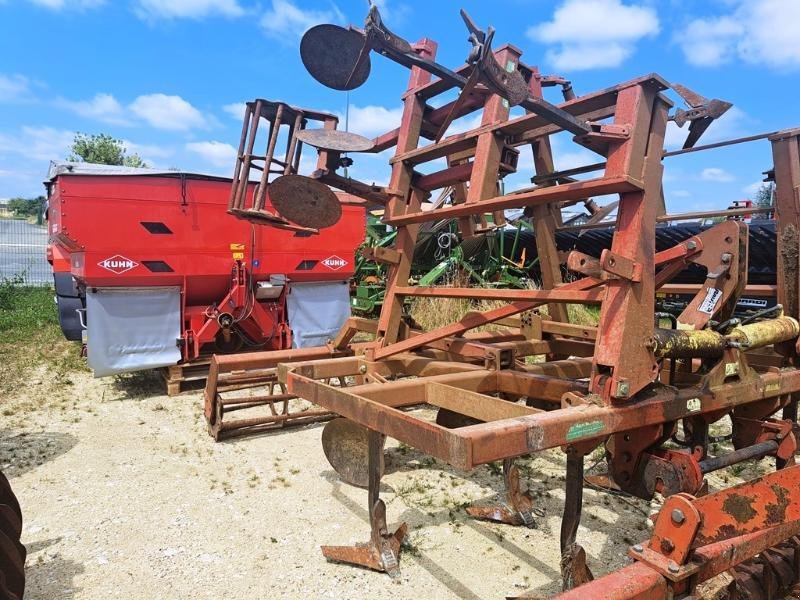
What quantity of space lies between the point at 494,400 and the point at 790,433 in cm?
159

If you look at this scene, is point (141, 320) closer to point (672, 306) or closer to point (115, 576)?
point (115, 576)

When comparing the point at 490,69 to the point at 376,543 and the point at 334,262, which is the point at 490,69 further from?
the point at 334,262

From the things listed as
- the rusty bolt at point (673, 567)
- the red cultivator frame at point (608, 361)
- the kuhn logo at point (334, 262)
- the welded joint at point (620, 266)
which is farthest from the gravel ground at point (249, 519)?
the kuhn logo at point (334, 262)

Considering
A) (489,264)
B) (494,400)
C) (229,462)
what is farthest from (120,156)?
(494,400)

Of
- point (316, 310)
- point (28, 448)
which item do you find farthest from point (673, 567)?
point (316, 310)

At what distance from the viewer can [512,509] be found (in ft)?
10.6

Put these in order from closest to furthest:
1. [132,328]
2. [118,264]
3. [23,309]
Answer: [118,264] → [132,328] → [23,309]

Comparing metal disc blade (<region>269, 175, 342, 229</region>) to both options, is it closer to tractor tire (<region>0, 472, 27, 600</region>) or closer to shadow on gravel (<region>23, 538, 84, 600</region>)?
tractor tire (<region>0, 472, 27, 600</region>)

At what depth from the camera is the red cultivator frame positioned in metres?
1.76

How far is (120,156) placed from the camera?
2478 centimetres

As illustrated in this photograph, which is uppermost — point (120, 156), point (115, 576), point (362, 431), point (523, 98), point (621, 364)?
point (120, 156)

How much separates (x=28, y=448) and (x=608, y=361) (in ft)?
14.1

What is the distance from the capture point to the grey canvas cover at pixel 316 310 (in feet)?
22.5

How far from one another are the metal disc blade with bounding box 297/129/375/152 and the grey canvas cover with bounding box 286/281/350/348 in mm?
3584
